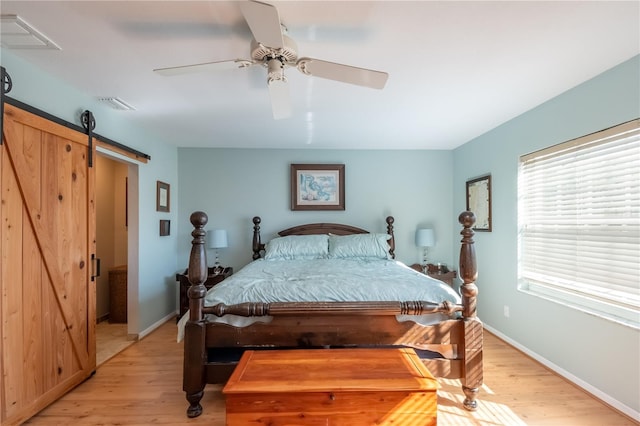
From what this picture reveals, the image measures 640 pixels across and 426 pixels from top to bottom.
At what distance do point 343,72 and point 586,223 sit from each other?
228 centimetres

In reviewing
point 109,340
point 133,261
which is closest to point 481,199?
point 133,261

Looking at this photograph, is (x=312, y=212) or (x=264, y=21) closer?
(x=264, y=21)

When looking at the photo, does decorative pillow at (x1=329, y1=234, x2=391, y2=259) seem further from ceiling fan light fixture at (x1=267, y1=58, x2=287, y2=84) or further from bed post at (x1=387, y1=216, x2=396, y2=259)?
ceiling fan light fixture at (x1=267, y1=58, x2=287, y2=84)

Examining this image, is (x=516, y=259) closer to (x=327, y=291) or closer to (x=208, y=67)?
(x=327, y=291)

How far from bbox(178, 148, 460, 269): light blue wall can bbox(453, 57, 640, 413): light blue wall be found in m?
0.49

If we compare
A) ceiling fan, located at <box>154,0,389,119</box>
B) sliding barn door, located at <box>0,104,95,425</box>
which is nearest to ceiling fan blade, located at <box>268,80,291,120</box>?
ceiling fan, located at <box>154,0,389,119</box>

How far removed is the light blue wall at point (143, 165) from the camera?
2.01 m

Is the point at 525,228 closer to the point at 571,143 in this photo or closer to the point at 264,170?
the point at 571,143

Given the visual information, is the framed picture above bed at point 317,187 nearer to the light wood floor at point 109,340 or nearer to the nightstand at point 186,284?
the nightstand at point 186,284

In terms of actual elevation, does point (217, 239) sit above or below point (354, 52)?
below

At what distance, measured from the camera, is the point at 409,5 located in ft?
4.75

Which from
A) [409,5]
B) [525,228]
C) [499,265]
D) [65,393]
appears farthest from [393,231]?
[65,393]

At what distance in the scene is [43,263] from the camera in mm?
2045

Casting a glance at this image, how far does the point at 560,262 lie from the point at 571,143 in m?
1.03
